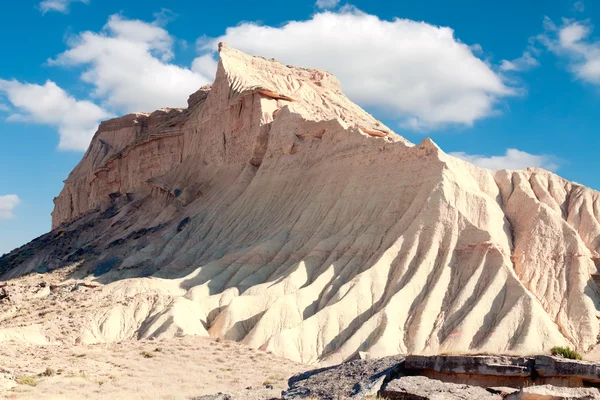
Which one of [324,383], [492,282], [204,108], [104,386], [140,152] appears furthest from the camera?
[140,152]

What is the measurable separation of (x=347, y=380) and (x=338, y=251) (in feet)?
85.6

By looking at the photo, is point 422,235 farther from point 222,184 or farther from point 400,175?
point 222,184

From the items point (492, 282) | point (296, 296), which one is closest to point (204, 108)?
point (296, 296)

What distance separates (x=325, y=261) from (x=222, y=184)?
21666 millimetres

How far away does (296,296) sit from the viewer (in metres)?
39.1

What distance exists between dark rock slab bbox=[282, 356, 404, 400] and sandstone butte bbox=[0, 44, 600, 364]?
4756 millimetres

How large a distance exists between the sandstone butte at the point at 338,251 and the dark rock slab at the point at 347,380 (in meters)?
4.76

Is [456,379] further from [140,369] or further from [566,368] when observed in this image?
[140,369]

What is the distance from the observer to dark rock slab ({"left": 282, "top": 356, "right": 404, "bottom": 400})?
1575cm

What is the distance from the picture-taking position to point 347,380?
1678 cm

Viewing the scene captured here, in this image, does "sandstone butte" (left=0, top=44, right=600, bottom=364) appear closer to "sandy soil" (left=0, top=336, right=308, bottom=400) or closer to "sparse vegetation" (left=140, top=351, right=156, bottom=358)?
"sandy soil" (left=0, top=336, right=308, bottom=400)

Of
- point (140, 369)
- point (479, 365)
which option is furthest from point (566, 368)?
point (140, 369)

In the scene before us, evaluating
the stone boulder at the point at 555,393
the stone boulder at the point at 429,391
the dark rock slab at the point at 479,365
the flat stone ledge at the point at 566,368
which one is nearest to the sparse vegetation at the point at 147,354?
the dark rock slab at the point at 479,365

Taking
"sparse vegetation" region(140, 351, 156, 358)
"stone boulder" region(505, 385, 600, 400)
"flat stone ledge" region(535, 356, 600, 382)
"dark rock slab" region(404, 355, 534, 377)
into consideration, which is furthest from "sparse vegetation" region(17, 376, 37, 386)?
"stone boulder" region(505, 385, 600, 400)
